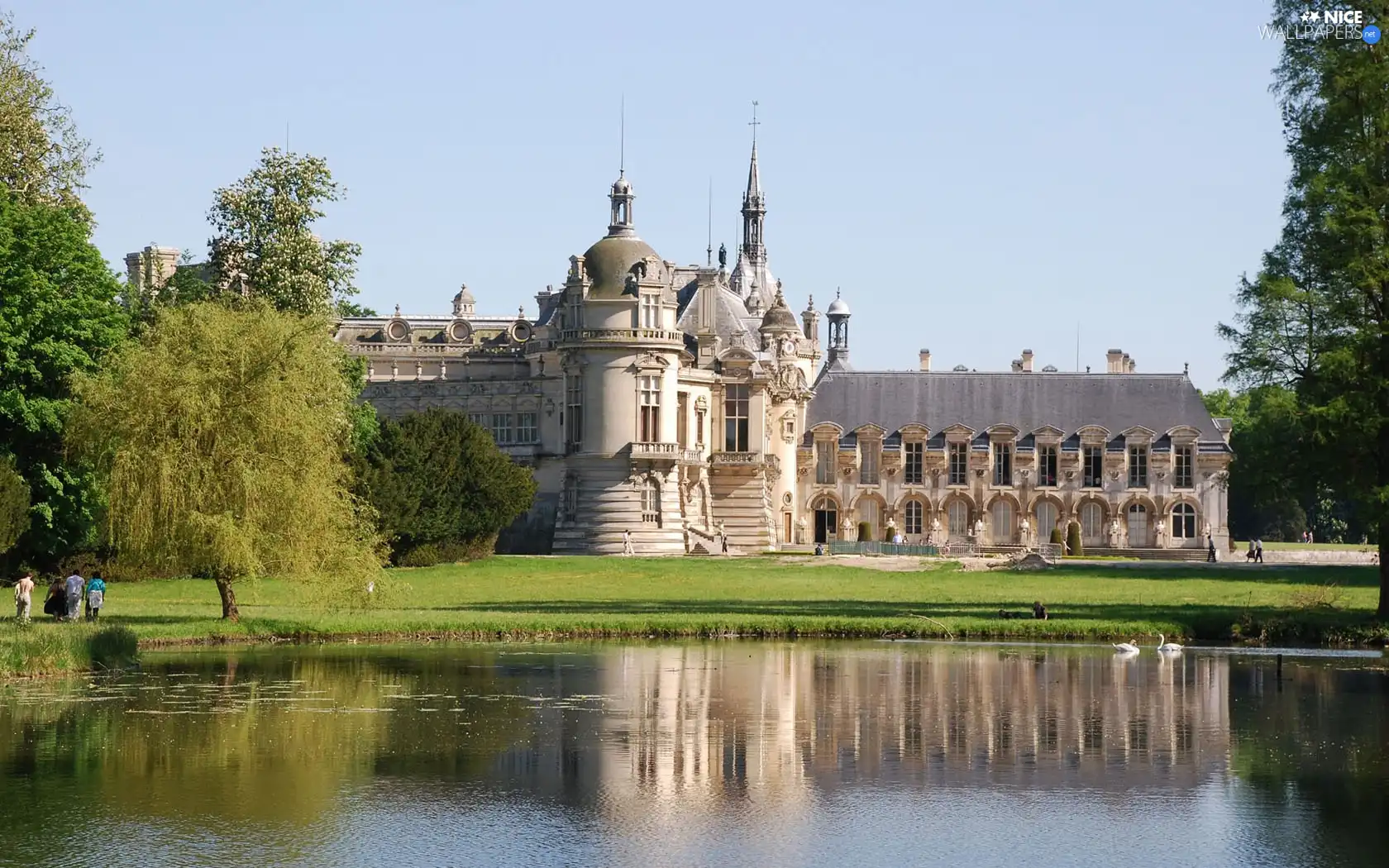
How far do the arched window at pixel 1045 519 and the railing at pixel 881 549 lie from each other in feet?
40.4

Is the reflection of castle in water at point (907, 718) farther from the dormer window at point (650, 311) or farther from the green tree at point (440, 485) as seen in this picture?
the dormer window at point (650, 311)

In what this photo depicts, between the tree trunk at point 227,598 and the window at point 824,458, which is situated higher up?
the window at point 824,458

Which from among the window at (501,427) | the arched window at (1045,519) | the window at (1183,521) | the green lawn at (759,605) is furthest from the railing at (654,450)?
the window at (1183,521)

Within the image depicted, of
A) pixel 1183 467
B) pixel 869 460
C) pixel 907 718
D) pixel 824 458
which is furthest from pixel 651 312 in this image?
pixel 907 718

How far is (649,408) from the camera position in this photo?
74.1 m

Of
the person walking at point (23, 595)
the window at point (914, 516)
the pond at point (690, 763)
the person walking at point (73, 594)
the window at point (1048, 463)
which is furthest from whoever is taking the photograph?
the window at point (914, 516)

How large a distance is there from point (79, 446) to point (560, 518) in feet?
107

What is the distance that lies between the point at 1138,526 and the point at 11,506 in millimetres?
55998

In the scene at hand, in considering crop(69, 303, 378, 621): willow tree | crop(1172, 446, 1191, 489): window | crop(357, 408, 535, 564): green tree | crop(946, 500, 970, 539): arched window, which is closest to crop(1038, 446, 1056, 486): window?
crop(946, 500, 970, 539): arched window

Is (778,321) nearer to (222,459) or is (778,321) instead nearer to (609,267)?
(609,267)

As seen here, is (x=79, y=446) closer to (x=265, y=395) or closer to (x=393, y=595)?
(x=265, y=395)

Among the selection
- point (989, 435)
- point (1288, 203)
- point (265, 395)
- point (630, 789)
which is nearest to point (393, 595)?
point (265, 395)

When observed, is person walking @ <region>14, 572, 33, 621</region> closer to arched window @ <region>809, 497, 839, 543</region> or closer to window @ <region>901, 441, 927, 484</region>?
arched window @ <region>809, 497, 839, 543</region>

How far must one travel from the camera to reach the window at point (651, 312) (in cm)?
7356
